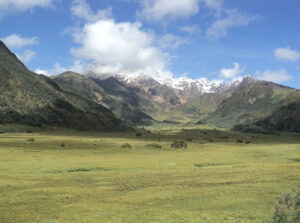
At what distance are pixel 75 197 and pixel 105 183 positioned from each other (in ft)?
28.5

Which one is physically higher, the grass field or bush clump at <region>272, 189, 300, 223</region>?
bush clump at <region>272, 189, 300, 223</region>

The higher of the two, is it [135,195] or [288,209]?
[288,209]

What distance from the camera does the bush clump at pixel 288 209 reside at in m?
15.8

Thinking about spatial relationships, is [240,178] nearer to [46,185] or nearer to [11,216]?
[46,185]

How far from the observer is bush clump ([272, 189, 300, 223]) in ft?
51.8

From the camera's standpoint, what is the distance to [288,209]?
54.5ft

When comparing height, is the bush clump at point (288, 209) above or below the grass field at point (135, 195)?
above

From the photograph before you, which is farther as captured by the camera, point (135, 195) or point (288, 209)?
point (135, 195)

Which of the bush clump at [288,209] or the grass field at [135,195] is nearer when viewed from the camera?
the bush clump at [288,209]

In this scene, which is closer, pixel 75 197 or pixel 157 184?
pixel 75 197

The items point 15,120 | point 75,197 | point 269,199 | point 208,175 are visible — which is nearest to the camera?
point 269,199

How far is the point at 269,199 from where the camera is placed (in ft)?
88.9

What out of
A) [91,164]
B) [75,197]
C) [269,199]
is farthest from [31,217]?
[91,164]

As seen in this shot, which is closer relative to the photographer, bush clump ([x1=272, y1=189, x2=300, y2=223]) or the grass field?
bush clump ([x1=272, y1=189, x2=300, y2=223])
